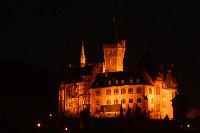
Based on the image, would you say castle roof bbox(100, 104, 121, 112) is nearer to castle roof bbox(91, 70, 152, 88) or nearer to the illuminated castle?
the illuminated castle

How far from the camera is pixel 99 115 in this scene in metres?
130

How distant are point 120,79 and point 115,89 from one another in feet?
6.42

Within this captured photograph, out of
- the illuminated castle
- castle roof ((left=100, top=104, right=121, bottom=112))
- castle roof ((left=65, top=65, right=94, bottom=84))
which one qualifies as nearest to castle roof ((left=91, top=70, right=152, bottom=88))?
the illuminated castle

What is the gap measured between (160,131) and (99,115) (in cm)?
2886

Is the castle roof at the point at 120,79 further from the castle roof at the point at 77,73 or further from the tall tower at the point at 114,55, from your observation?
the tall tower at the point at 114,55

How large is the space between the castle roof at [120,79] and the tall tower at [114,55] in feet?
15.0

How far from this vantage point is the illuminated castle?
129625 mm

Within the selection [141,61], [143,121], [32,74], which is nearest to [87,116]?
[143,121]

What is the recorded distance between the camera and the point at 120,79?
433ft

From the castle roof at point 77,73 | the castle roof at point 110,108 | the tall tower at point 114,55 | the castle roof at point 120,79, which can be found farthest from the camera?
the tall tower at point 114,55

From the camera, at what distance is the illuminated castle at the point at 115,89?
12962 cm

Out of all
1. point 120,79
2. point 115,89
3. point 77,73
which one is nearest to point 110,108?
point 115,89

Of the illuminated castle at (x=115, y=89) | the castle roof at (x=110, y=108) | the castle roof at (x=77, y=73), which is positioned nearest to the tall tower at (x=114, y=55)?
the illuminated castle at (x=115, y=89)

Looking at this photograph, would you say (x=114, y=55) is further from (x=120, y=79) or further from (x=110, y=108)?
(x=110, y=108)
